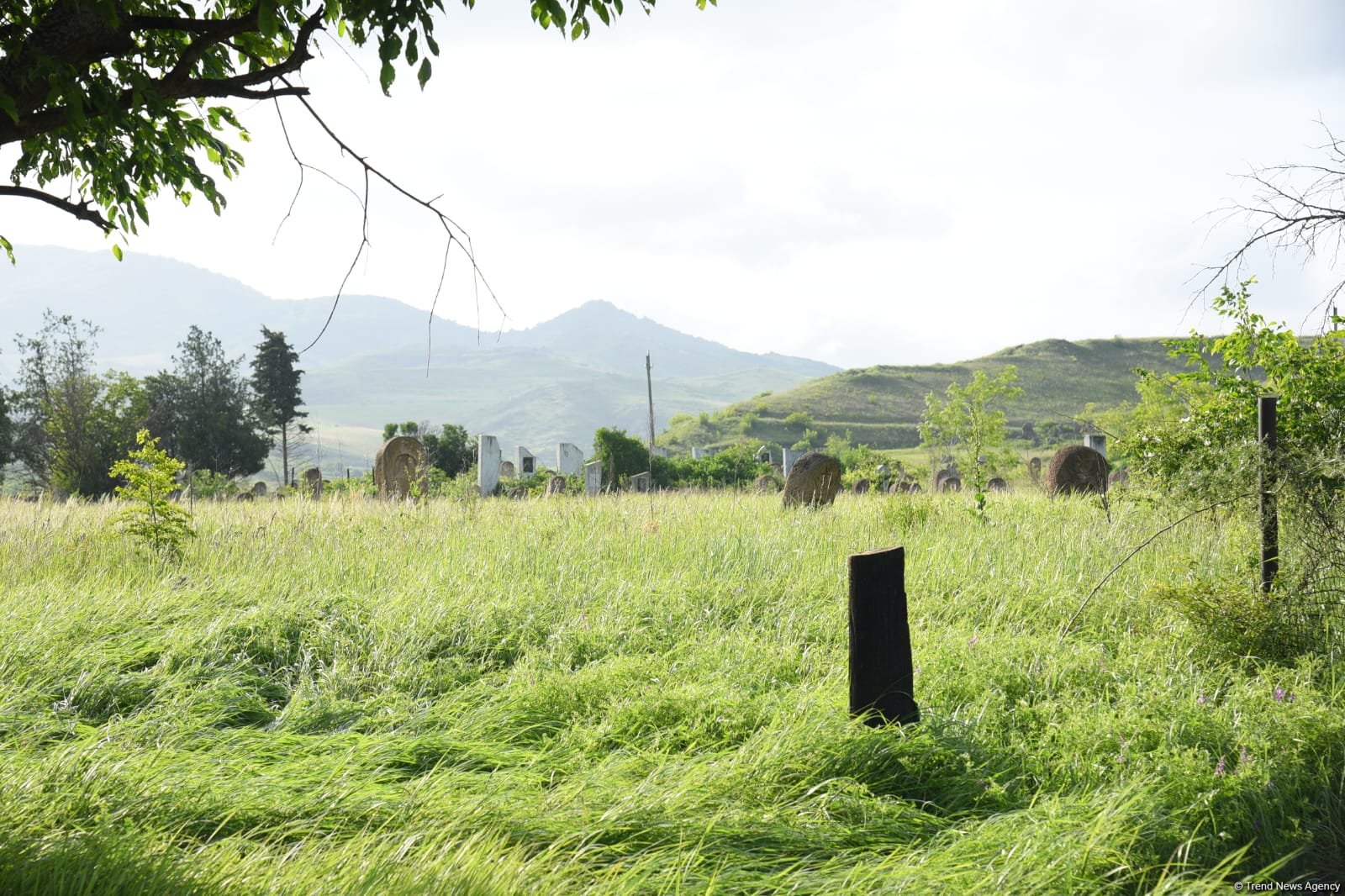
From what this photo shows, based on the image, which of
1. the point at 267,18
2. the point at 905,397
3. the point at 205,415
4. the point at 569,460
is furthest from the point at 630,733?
the point at 905,397

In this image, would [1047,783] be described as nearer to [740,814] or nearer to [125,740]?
[740,814]

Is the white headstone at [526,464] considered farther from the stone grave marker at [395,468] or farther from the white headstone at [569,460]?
the stone grave marker at [395,468]

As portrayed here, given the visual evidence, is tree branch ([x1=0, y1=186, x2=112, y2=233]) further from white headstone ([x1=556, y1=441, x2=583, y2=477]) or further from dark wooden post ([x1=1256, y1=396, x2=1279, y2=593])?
white headstone ([x1=556, y1=441, x2=583, y2=477])

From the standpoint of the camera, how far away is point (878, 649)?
12.8 feet

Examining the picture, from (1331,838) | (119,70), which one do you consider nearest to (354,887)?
(1331,838)

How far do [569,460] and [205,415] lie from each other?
1942 centimetres

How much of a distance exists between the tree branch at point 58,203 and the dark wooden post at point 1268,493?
647cm

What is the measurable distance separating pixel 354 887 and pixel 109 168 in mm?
4396

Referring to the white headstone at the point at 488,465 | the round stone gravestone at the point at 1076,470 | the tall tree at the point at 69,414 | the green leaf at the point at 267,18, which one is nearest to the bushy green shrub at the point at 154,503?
the green leaf at the point at 267,18

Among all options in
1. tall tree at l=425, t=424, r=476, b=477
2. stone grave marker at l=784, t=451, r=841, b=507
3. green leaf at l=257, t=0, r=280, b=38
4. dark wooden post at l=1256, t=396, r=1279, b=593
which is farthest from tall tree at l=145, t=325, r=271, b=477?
dark wooden post at l=1256, t=396, r=1279, b=593

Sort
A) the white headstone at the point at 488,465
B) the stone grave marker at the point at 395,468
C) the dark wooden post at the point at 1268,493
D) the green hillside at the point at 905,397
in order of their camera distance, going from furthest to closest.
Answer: the green hillside at the point at 905,397
the white headstone at the point at 488,465
the stone grave marker at the point at 395,468
the dark wooden post at the point at 1268,493

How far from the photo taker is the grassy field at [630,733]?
9.16 feet

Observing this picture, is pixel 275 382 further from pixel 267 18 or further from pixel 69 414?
pixel 267 18

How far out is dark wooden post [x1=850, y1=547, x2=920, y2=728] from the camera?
12.8 ft
